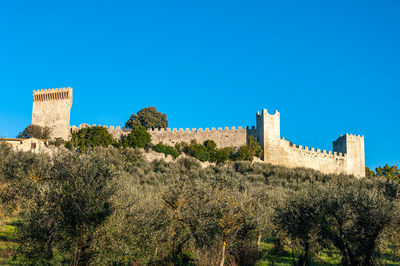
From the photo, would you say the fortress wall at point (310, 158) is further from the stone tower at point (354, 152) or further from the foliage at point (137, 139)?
the foliage at point (137, 139)

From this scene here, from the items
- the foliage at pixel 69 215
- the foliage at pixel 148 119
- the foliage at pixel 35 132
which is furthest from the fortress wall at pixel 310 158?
the foliage at pixel 69 215

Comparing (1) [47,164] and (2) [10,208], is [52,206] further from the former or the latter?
(2) [10,208]

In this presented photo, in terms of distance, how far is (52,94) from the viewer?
49031 millimetres

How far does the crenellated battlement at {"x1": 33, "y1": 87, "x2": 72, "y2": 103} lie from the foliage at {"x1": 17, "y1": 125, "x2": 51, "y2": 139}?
4277 millimetres

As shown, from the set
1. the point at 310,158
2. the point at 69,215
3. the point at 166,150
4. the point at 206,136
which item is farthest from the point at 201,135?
the point at 69,215

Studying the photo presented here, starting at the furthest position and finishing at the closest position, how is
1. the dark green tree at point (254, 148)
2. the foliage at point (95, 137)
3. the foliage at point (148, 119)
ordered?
the foliage at point (148, 119), the dark green tree at point (254, 148), the foliage at point (95, 137)

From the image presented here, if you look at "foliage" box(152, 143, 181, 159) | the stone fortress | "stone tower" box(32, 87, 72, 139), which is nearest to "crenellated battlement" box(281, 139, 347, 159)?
the stone fortress

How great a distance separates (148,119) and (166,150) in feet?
30.4

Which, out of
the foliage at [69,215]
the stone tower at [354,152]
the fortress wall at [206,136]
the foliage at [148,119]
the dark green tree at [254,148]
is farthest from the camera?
the foliage at [148,119]

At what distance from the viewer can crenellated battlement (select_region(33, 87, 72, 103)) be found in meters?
48.4

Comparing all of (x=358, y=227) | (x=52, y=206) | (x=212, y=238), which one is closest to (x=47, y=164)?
(x=52, y=206)

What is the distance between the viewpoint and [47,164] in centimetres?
1297

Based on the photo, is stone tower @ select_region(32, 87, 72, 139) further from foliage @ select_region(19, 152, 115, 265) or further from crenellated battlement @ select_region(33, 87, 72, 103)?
foliage @ select_region(19, 152, 115, 265)

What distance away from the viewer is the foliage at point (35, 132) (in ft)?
146
